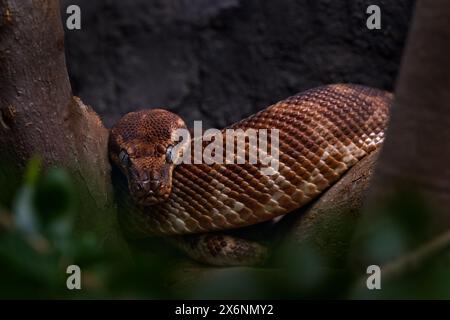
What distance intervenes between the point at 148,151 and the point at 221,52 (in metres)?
1.30

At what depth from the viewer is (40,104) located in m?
2.17

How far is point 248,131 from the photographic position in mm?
2684

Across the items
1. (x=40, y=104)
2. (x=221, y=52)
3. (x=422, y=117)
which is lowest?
(x=422, y=117)

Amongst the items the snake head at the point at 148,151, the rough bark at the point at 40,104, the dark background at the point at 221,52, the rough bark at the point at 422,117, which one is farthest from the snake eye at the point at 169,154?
the rough bark at the point at 422,117

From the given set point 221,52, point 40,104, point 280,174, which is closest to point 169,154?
point 280,174

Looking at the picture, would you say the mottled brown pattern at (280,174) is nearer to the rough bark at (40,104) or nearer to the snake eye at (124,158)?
the snake eye at (124,158)

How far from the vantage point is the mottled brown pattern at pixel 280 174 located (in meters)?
2.64

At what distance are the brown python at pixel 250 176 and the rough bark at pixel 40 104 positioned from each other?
33 cm

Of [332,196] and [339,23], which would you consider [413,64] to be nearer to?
[332,196]

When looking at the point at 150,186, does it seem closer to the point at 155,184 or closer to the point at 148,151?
the point at 155,184

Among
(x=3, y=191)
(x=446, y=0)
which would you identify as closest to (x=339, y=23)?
(x=446, y=0)

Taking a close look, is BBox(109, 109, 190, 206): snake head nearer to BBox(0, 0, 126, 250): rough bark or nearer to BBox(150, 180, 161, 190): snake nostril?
BBox(150, 180, 161, 190): snake nostril

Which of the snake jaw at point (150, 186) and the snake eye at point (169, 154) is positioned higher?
the snake eye at point (169, 154)
